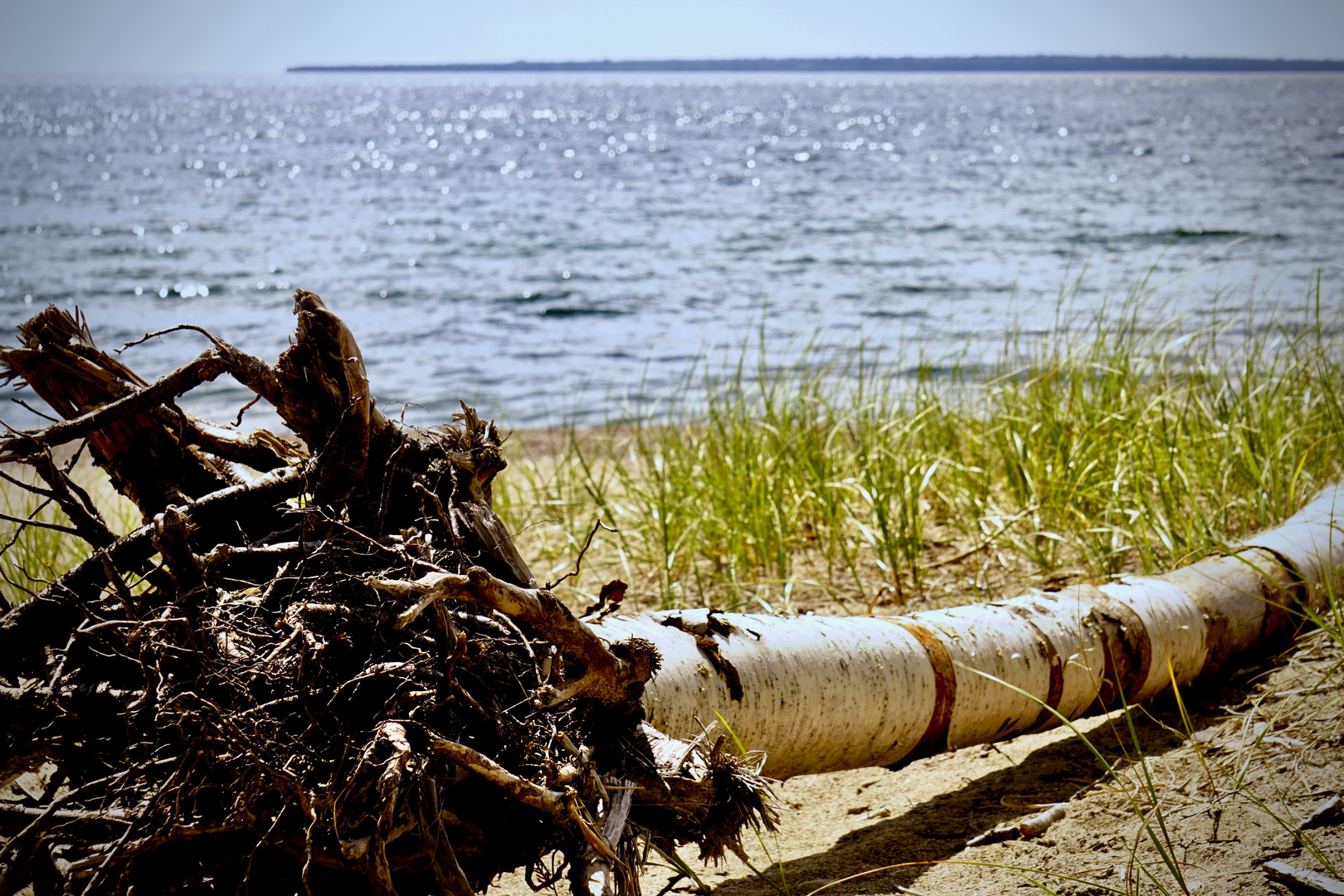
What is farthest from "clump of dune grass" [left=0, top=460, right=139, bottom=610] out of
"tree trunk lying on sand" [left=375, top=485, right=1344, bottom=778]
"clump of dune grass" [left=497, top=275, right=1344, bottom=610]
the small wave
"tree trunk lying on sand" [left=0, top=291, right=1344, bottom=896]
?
the small wave

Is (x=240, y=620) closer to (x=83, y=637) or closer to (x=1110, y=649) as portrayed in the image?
(x=83, y=637)

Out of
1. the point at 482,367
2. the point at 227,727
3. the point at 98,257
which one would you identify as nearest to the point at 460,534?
the point at 227,727

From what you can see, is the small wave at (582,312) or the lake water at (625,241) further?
the small wave at (582,312)

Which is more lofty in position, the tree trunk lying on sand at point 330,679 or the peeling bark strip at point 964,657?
the tree trunk lying on sand at point 330,679

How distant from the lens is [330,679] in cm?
123

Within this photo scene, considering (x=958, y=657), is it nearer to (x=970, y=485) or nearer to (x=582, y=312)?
(x=970, y=485)

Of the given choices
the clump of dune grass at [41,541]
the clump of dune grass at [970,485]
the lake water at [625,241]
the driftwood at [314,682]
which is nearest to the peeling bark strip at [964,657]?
the driftwood at [314,682]

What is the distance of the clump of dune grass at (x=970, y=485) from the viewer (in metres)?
3.35

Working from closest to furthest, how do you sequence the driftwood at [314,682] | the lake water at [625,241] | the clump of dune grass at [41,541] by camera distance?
the driftwood at [314,682] → the clump of dune grass at [41,541] → the lake water at [625,241]

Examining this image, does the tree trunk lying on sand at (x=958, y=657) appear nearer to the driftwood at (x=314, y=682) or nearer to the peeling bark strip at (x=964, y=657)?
the peeling bark strip at (x=964, y=657)

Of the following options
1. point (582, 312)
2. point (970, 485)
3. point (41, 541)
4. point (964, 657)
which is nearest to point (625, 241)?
point (582, 312)

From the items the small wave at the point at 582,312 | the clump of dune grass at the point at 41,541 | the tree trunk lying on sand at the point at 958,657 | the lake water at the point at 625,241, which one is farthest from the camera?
the small wave at the point at 582,312

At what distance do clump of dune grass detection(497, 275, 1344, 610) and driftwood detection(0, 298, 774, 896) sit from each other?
1.61 m

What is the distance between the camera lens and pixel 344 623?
126 cm
